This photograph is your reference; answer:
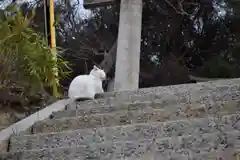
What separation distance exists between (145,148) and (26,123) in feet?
3.39

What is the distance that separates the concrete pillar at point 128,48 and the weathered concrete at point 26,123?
7.80ft

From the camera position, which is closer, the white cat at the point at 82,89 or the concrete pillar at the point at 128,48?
the white cat at the point at 82,89

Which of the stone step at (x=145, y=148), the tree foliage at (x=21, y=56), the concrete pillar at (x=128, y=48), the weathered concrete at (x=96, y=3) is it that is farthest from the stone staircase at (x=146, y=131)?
the weathered concrete at (x=96, y=3)

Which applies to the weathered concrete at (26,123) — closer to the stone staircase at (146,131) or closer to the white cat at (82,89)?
the stone staircase at (146,131)

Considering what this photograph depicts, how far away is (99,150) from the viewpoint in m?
1.89

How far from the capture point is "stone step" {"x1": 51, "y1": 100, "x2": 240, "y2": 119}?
230 centimetres

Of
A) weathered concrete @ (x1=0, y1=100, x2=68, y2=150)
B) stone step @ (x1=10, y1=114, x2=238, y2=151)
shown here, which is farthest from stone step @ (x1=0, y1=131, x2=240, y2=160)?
weathered concrete @ (x1=0, y1=100, x2=68, y2=150)

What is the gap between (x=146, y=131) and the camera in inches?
81.0

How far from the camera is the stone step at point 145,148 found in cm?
168

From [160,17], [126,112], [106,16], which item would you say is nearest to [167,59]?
[160,17]

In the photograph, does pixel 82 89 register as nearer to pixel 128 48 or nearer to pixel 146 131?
pixel 146 131

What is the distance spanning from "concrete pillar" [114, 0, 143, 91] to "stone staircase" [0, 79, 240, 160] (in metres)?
2.54

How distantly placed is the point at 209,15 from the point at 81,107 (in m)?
5.08

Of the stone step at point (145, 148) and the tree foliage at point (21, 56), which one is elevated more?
the tree foliage at point (21, 56)
